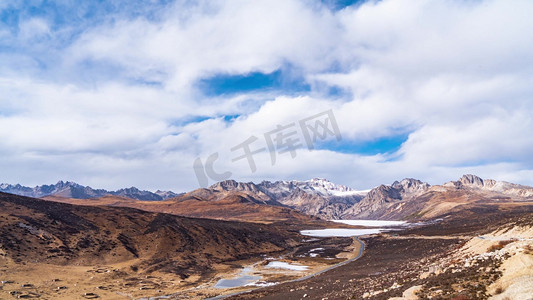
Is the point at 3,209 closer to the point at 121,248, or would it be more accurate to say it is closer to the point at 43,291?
the point at 121,248

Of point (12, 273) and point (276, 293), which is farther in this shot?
point (12, 273)

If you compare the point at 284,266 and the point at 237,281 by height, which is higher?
the point at 237,281

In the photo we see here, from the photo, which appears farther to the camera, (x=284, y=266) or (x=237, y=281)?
(x=284, y=266)

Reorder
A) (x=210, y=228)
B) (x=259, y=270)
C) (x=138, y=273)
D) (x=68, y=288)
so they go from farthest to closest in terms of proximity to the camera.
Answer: (x=210, y=228) < (x=259, y=270) < (x=138, y=273) < (x=68, y=288)

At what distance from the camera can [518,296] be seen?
17938 mm

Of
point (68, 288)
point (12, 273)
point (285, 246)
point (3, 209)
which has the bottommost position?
point (285, 246)

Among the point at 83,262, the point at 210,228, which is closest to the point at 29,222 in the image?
the point at 83,262

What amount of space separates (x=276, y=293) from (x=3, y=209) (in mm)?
87097

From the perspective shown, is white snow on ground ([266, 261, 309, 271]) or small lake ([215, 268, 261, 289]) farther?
white snow on ground ([266, 261, 309, 271])

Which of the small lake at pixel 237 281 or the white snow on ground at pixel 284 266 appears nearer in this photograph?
the small lake at pixel 237 281

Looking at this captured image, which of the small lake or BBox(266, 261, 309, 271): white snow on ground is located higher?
the small lake

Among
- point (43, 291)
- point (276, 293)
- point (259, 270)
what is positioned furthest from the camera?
point (259, 270)

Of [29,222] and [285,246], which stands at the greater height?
[29,222]

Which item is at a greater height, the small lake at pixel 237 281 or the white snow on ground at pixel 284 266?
the small lake at pixel 237 281
